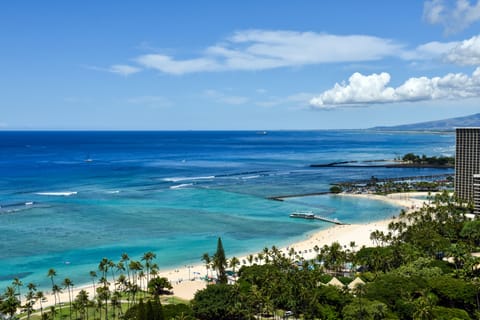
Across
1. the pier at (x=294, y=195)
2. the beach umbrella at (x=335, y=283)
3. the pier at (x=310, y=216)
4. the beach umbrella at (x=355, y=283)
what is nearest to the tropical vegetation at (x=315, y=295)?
the beach umbrella at (x=335, y=283)

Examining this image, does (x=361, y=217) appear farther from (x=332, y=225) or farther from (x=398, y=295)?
(x=398, y=295)

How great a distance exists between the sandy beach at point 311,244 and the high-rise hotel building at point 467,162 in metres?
9.50

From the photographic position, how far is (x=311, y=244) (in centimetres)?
7275

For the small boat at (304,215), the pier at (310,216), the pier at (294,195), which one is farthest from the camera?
the pier at (294,195)

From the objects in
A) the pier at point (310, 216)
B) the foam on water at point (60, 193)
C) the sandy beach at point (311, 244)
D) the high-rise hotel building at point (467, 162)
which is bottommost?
the sandy beach at point (311, 244)

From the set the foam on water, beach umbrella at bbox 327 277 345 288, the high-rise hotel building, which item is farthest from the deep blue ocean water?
beach umbrella at bbox 327 277 345 288

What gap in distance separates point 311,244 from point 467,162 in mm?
49926

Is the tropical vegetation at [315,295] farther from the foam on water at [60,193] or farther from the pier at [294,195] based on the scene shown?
the foam on water at [60,193]

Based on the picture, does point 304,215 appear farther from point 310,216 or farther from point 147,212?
point 147,212

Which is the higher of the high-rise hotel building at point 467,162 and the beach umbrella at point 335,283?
the high-rise hotel building at point 467,162

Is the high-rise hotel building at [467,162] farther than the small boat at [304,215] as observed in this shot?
Yes

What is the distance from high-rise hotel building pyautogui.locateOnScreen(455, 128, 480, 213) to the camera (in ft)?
329

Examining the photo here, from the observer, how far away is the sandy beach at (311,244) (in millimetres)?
52531

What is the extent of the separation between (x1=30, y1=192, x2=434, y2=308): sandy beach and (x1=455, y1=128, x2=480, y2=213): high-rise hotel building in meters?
9.50
